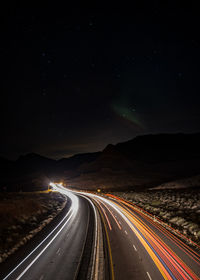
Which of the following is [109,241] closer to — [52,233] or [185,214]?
[52,233]

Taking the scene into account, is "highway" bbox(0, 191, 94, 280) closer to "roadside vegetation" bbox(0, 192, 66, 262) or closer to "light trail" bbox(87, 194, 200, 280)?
"roadside vegetation" bbox(0, 192, 66, 262)

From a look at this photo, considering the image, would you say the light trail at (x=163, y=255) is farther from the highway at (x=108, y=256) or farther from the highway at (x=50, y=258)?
the highway at (x=50, y=258)

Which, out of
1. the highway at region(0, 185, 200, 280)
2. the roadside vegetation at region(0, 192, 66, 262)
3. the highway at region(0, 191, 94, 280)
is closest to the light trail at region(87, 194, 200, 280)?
the highway at region(0, 185, 200, 280)

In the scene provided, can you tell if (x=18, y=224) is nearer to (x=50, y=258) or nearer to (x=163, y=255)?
(x=50, y=258)

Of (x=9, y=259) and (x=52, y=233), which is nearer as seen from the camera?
(x=9, y=259)

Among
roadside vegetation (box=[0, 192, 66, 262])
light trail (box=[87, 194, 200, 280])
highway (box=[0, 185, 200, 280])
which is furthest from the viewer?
roadside vegetation (box=[0, 192, 66, 262])

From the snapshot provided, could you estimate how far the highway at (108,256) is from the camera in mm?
13617

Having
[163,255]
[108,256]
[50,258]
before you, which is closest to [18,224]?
[50,258]

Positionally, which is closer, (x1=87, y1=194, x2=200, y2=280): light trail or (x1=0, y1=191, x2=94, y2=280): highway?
(x1=87, y1=194, x2=200, y2=280): light trail

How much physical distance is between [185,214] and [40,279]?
26.0 metres

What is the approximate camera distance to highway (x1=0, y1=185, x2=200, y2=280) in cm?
1362

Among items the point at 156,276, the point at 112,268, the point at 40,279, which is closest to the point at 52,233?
the point at 40,279

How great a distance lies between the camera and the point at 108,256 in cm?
1612

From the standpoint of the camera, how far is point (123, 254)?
16391 millimetres
